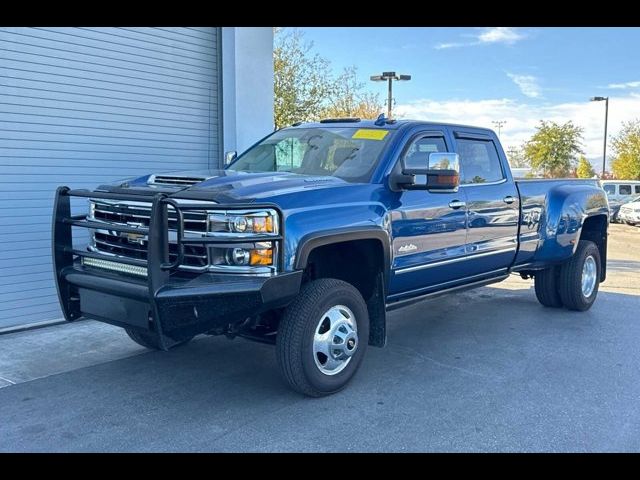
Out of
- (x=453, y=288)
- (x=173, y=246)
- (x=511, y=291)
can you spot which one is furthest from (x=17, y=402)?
(x=511, y=291)

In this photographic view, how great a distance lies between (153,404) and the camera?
14.4 ft

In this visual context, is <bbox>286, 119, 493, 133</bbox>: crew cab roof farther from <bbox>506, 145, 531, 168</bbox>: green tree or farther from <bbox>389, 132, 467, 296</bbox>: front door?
<bbox>506, 145, 531, 168</bbox>: green tree

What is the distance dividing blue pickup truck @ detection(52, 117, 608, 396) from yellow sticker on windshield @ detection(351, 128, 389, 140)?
0.8 inches

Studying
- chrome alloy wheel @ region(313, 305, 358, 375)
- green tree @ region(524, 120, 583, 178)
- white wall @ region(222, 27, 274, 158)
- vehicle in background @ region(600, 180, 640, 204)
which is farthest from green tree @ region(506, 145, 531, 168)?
chrome alloy wheel @ region(313, 305, 358, 375)

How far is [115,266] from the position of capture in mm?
4297

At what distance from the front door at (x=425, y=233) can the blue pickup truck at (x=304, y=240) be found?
0.01 m

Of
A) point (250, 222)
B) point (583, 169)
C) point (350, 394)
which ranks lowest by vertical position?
point (350, 394)

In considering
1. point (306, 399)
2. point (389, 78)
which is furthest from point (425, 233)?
point (389, 78)

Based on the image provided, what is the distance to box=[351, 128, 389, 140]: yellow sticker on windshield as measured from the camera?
17.1ft

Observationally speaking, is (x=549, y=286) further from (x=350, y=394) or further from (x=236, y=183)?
(x=236, y=183)

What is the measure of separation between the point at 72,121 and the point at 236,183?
11.1 ft

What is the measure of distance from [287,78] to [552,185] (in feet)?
33.2

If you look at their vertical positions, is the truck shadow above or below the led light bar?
below
